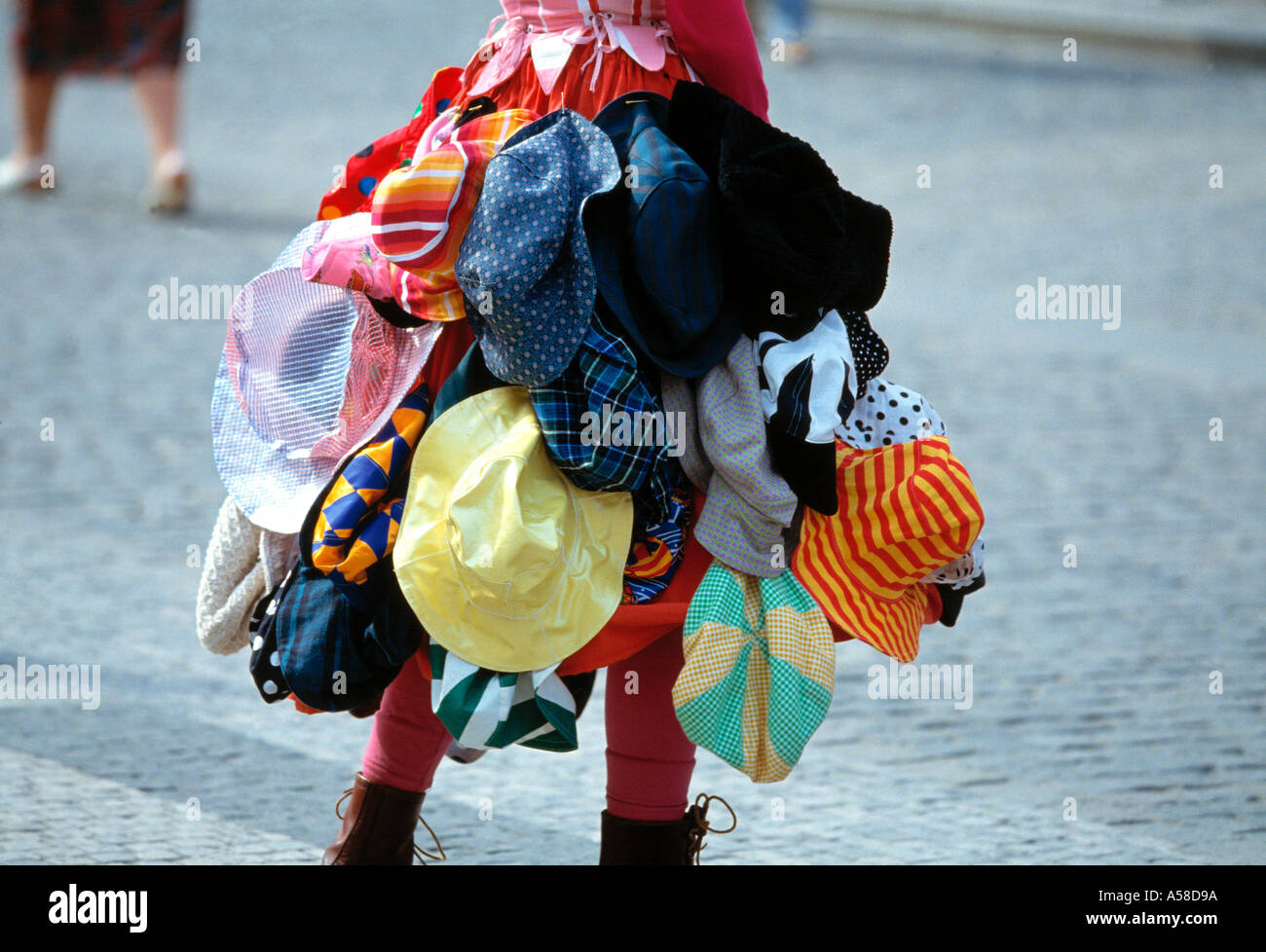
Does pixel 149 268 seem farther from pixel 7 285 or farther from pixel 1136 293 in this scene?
pixel 1136 293

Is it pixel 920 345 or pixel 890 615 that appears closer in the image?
pixel 890 615

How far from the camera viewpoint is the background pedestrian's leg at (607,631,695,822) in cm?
255

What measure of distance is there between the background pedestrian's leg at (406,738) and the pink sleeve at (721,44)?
1.06 m

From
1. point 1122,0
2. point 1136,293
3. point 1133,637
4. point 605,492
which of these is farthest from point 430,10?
point 605,492

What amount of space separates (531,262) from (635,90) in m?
0.42

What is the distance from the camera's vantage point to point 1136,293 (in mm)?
7363

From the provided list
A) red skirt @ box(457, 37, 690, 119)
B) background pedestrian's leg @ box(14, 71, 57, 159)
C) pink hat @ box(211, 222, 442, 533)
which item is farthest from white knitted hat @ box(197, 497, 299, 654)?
background pedestrian's leg @ box(14, 71, 57, 159)

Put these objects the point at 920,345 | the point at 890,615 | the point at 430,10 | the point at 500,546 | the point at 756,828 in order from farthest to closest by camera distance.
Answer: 1. the point at 430,10
2. the point at 920,345
3. the point at 756,828
4. the point at 890,615
5. the point at 500,546

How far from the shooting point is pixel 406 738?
9.00ft

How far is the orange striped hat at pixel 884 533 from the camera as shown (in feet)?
7.95

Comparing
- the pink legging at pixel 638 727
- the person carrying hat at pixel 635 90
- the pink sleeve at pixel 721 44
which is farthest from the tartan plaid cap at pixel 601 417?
the pink sleeve at pixel 721 44

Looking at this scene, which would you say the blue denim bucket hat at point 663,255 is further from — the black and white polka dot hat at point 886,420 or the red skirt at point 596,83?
the black and white polka dot hat at point 886,420

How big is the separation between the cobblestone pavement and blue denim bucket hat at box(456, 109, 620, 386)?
4.46 feet
